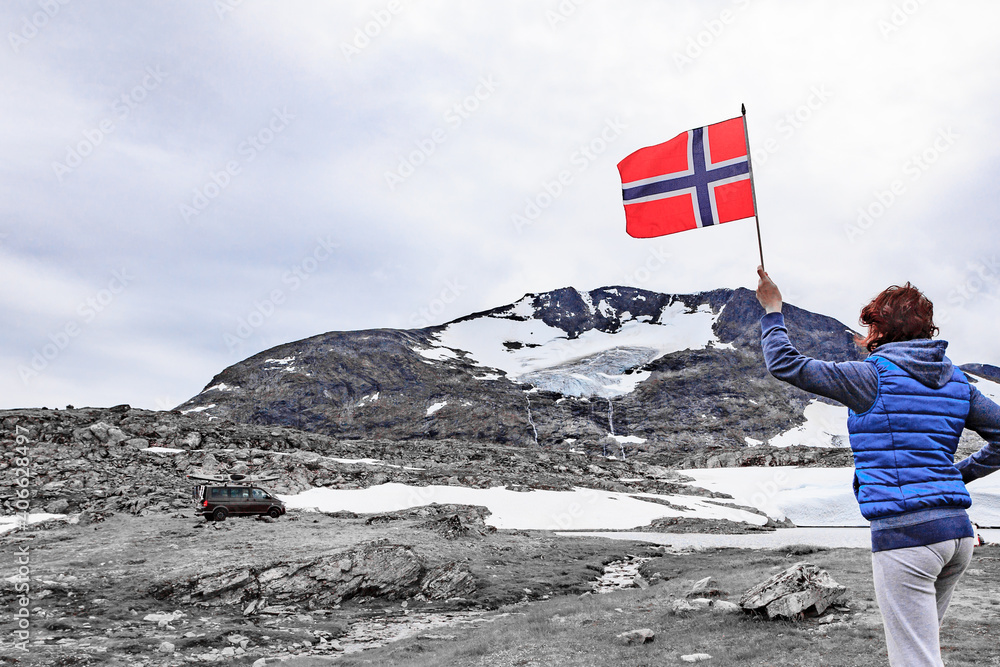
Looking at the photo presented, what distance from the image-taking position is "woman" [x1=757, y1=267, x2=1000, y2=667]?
3.45 metres

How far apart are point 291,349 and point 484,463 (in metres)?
123

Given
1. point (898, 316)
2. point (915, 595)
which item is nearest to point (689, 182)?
point (898, 316)

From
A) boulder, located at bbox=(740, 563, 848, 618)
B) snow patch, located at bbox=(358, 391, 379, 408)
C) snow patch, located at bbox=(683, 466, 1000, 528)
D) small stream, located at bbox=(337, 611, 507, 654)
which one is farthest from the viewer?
snow patch, located at bbox=(358, 391, 379, 408)

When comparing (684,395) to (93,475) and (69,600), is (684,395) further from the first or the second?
(69,600)

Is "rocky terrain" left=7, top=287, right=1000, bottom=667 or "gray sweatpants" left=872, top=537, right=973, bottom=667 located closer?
"gray sweatpants" left=872, top=537, right=973, bottom=667

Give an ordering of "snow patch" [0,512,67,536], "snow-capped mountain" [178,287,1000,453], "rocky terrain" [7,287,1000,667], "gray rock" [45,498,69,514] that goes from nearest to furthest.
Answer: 1. "rocky terrain" [7,287,1000,667]
2. "snow patch" [0,512,67,536]
3. "gray rock" [45,498,69,514]
4. "snow-capped mountain" [178,287,1000,453]

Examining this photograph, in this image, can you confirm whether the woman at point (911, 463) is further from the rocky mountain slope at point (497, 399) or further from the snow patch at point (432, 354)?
the snow patch at point (432, 354)

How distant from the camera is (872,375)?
3.65 metres

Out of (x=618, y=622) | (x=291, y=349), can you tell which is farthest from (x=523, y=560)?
(x=291, y=349)

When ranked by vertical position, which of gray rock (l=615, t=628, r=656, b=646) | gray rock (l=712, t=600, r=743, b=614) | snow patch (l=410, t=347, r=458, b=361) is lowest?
gray rock (l=615, t=628, r=656, b=646)

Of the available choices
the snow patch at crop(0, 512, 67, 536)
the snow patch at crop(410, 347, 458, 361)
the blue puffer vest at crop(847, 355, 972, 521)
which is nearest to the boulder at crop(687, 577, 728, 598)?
the blue puffer vest at crop(847, 355, 972, 521)

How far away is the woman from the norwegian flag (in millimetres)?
6046

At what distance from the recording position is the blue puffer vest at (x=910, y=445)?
11.5ft

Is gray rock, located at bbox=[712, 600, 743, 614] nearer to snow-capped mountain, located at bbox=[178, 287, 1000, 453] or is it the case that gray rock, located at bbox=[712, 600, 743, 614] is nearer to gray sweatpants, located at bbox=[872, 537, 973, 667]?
gray sweatpants, located at bbox=[872, 537, 973, 667]
